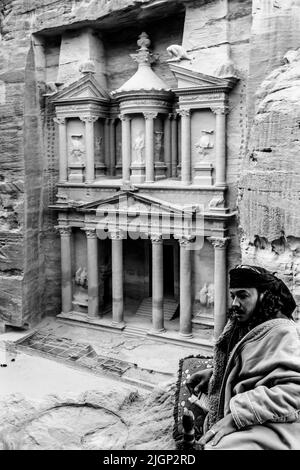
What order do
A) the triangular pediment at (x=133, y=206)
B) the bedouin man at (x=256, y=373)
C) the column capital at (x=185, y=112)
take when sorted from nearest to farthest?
the bedouin man at (x=256, y=373)
the column capital at (x=185, y=112)
the triangular pediment at (x=133, y=206)

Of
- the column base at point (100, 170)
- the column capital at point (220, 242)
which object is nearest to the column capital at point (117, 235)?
the column base at point (100, 170)

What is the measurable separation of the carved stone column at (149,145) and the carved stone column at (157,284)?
2314 millimetres

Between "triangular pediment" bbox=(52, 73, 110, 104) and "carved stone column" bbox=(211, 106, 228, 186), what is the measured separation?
497 cm

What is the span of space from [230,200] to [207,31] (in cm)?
559

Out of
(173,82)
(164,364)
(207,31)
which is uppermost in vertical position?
(207,31)

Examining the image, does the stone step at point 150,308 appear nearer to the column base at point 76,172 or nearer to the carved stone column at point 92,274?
the carved stone column at point 92,274

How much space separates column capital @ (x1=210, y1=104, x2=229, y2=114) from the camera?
1598 centimetres

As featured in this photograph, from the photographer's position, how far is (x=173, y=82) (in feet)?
59.7

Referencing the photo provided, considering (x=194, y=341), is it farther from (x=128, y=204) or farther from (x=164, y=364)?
(x=128, y=204)

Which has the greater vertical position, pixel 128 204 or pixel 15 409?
pixel 128 204

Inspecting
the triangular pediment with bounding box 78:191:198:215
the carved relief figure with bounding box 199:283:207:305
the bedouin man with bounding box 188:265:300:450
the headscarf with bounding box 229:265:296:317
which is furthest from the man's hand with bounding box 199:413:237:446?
the carved relief figure with bounding box 199:283:207:305

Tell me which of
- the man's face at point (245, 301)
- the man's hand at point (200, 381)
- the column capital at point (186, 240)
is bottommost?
the column capital at point (186, 240)

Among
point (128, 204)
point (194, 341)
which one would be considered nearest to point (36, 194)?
point (128, 204)

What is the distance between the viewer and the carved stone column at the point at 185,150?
55.1 feet
